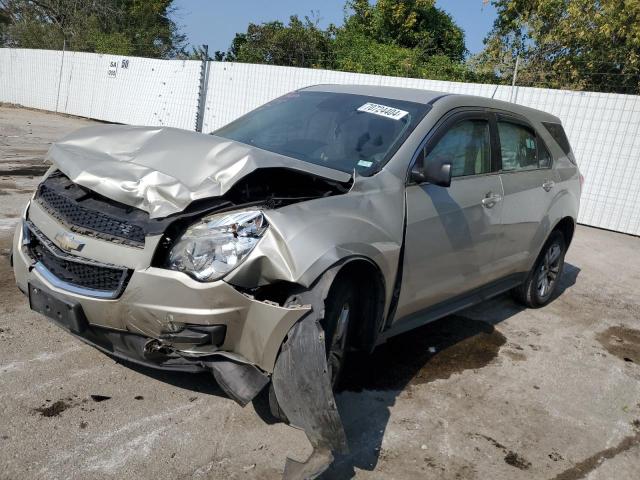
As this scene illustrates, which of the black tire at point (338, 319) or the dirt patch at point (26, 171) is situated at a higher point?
the black tire at point (338, 319)

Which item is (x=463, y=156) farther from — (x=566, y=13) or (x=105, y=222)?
(x=566, y=13)

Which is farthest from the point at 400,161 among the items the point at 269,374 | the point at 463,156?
the point at 269,374

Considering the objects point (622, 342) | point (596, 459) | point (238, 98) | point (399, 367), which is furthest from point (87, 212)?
point (238, 98)

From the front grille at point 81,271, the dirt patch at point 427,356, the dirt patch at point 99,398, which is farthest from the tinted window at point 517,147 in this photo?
the dirt patch at point 99,398

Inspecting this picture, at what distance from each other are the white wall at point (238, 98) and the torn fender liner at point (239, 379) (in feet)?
31.8

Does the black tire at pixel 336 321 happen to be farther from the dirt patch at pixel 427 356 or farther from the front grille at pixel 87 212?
the front grille at pixel 87 212

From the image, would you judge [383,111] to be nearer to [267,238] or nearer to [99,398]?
[267,238]

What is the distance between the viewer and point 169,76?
58.0 ft

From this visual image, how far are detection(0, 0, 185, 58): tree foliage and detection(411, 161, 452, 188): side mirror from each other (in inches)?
1116

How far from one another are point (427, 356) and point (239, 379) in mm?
1999

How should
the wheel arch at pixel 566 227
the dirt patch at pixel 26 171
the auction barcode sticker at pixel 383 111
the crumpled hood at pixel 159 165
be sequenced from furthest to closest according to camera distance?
the dirt patch at pixel 26 171
the wheel arch at pixel 566 227
the auction barcode sticker at pixel 383 111
the crumpled hood at pixel 159 165

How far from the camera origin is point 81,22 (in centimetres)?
3266

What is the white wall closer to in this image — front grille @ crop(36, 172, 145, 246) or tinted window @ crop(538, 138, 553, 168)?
tinted window @ crop(538, 138, 553, 168)

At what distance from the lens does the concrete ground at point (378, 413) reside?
289 centimetres
